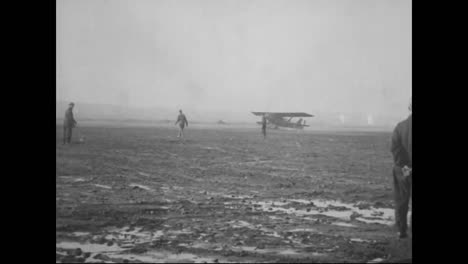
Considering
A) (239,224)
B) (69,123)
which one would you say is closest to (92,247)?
(239,224)

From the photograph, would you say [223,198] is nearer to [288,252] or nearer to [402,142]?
[288,252]

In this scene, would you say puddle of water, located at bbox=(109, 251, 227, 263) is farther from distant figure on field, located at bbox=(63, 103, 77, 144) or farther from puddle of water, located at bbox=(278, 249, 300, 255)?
distant figure on field, located at bbox=(63, 103, 77, 144)

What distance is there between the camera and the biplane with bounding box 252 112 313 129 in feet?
32.6

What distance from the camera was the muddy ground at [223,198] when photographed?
6.02 meters

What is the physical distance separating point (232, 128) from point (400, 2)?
207 inches

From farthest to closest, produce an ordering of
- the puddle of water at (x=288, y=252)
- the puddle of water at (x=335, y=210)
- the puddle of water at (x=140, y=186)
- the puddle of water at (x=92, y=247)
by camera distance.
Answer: the puddle of water at (x=140, y=186), the puddle of water at (x=335, y=210), the puddle of water at (x=92, y=247), the puddle of water at (x=288, y=252)

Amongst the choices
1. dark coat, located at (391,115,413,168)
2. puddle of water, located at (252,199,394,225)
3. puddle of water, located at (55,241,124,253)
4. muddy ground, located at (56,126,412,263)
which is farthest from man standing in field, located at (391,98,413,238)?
puddle of water, located at (55,241,124,253)

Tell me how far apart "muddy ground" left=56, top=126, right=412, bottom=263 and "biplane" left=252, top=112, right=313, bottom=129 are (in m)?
0.31

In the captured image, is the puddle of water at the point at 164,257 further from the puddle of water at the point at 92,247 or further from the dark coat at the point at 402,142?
the dark coat at the point at 402,142

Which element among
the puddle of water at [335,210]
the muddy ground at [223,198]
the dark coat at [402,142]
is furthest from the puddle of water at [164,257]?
the dark coat at [402,142]

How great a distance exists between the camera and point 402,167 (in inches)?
242

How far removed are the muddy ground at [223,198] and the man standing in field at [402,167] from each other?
0.41m
